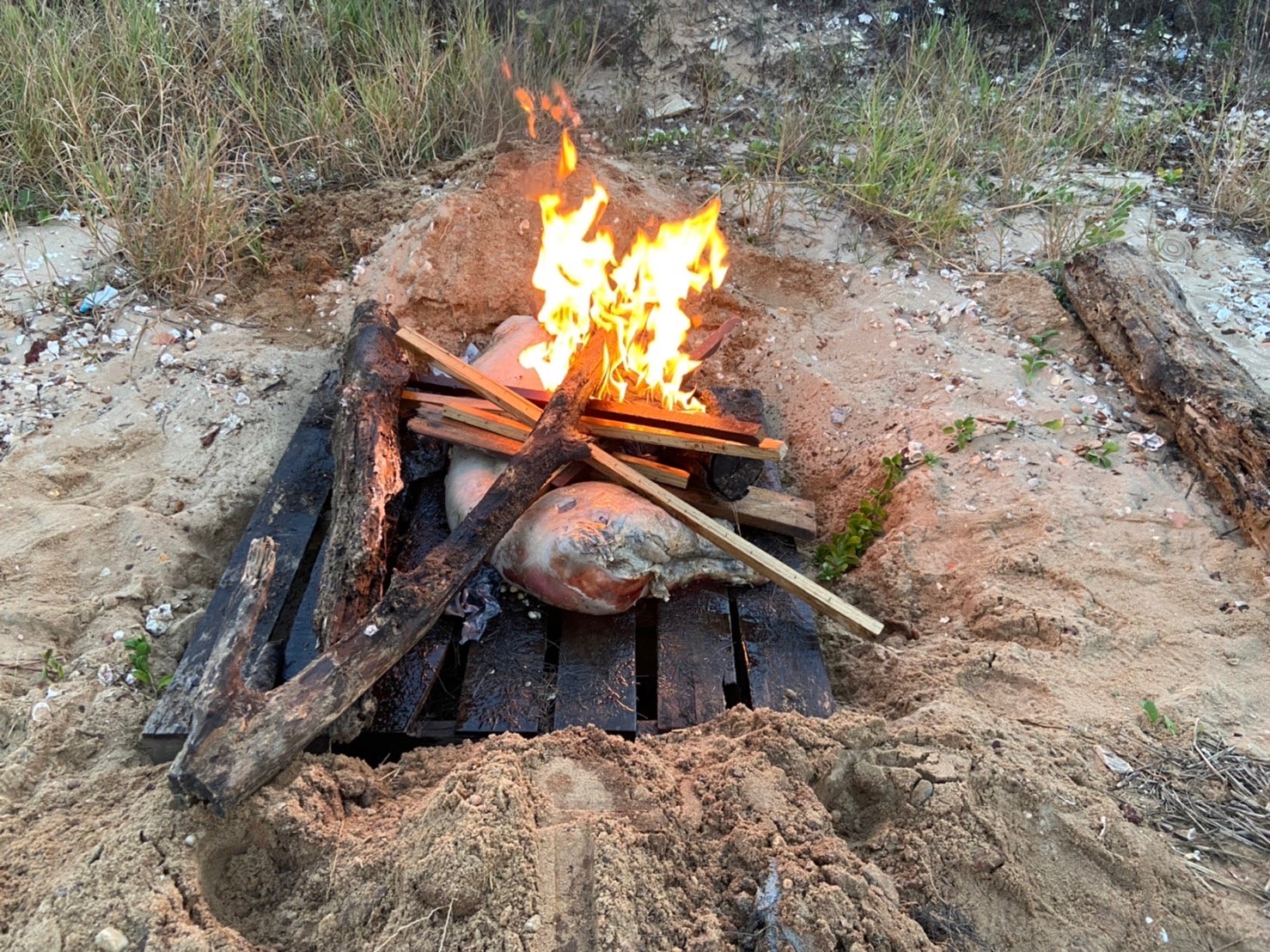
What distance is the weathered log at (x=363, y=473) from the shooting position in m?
2.32

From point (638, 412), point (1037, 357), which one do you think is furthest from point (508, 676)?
point (1037, 357)

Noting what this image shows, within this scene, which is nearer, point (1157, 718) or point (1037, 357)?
point (1157, 718)

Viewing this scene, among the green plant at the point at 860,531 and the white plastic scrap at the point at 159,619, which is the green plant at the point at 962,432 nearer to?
the green plant at the point at 860,531

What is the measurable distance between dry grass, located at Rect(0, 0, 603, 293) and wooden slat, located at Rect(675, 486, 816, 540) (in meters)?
2.77

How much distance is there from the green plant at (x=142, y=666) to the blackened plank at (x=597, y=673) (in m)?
1.11

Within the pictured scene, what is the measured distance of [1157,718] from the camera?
2.20 metres

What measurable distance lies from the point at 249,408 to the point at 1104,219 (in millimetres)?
4486

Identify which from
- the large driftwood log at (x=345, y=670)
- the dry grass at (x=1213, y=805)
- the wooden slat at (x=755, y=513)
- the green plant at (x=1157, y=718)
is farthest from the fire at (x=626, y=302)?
the dry grass at (x=1213, y=805)

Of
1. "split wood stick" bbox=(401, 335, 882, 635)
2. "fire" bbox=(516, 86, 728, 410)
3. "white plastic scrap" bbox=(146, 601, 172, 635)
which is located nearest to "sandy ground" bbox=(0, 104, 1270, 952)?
"white plastic scrap" bbox=(146, 601, 172, 635)

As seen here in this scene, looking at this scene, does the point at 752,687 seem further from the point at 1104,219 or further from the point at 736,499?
the point at 1104,219

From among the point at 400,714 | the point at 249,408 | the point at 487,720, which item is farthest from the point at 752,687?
the point at 249,408

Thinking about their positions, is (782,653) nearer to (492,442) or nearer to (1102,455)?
(492,442)

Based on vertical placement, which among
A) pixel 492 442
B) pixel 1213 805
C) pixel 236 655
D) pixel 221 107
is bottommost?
pixel 1213 805

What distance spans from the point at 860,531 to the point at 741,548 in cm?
70
